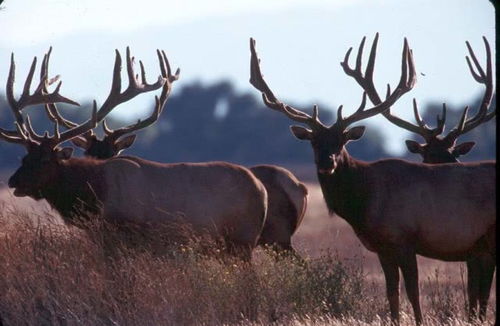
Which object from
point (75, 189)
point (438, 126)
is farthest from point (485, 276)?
point (75, 189)

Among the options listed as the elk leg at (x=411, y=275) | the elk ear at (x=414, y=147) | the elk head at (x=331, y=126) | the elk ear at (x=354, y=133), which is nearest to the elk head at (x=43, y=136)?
the elk head at (x=331, y=126)

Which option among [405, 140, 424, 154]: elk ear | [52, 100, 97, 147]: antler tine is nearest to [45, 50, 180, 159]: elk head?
[52, 100, 97, 147]: antler tine

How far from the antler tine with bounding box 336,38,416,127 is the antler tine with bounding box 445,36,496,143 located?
1.24 metres

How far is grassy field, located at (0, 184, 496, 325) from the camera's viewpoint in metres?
12.5

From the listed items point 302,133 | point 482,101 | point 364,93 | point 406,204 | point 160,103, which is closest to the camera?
point 406,204

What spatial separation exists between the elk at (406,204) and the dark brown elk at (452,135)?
0.45 metres

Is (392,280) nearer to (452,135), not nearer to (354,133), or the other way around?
(354,133)

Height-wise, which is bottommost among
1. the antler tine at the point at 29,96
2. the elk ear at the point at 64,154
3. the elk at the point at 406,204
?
the elk at the point at 406,204

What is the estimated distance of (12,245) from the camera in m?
13.6

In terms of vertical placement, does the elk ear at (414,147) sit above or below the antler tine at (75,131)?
below

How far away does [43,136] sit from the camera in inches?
592

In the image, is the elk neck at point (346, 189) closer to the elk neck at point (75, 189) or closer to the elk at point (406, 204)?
the elk at point (406, 204)

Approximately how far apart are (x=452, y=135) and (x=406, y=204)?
2922mm

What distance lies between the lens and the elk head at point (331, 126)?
43.2 feet
